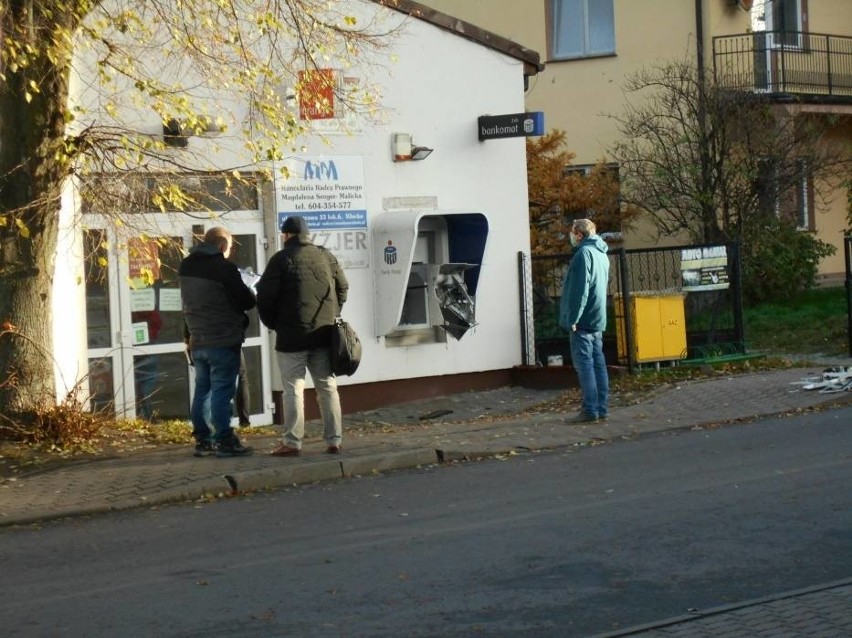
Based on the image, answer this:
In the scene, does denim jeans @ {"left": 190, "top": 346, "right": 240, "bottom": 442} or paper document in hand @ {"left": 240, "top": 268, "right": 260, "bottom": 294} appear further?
paper document in hand @ {"left": 240, "top": 268, "right": 260, "bottom": 294}

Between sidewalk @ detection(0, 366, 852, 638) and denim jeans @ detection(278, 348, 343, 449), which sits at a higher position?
denim jeans @ detection(278, 348, 343, 449)

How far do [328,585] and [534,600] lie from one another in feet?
3.54

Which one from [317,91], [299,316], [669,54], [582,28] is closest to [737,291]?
[317,91]

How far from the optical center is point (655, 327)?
16.6 meters

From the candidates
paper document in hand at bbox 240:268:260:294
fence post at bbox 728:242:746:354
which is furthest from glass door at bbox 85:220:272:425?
fence post at bbox 728:242:746:354

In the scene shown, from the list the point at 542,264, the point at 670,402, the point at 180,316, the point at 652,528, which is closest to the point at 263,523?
the point at 652,528

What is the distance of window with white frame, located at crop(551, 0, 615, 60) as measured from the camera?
25.9 metres

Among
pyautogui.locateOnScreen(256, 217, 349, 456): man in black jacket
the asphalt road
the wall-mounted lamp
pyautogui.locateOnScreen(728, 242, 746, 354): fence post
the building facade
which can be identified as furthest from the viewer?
the building facade

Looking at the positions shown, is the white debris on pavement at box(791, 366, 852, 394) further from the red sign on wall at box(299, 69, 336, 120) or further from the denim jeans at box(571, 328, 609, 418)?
the red sign on wall at box(299, 69, 336, 120)

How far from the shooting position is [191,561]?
764cm

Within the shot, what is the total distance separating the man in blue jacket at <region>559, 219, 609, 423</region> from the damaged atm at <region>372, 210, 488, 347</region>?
7.81 feet

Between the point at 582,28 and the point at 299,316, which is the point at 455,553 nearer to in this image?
the point at 299,316

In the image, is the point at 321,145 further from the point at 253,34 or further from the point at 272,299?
the point at 272,299

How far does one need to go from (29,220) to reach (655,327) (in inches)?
311
